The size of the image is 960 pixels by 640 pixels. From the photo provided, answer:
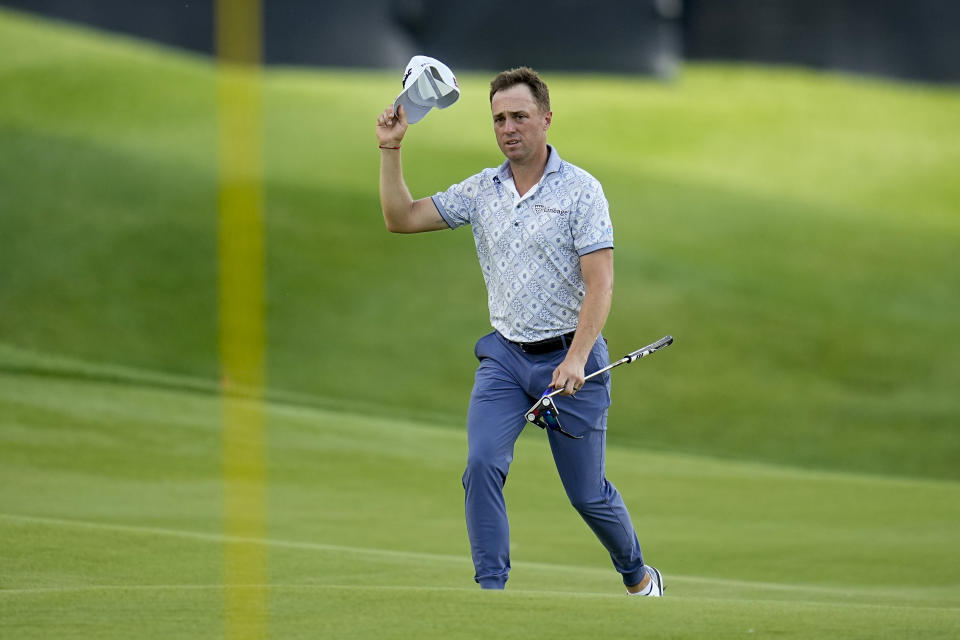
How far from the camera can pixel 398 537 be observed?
7.68m

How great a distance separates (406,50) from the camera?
19.1m

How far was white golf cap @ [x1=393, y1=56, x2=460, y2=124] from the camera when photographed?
5293mm

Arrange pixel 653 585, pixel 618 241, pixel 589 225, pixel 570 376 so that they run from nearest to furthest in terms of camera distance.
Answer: pixel 570 376 < pixel 589 225 < pixel 653 585 < pixel 618 241

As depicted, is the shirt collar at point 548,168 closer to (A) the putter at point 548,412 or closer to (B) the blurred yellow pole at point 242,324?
(A) the putter at point 548,412

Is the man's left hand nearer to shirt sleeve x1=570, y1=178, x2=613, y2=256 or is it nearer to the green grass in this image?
shirt sleeve x1=570, y1=178, x2=613, y2=256

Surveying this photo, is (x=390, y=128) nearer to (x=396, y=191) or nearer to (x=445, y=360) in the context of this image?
(x=396, y=191)

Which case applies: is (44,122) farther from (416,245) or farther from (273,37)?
(416,245)

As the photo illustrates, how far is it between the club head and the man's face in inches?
33.9

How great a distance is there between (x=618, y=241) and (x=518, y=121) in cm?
→ 1228

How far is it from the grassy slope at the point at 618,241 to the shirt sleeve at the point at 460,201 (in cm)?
681

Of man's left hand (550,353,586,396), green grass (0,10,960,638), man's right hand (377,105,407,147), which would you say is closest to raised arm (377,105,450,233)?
man's right hand (377,105,407,147)

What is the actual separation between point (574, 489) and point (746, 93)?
18.3 m

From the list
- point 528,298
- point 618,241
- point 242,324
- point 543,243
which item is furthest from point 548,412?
point 618,241

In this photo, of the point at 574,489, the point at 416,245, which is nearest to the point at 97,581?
the point at 574,489
